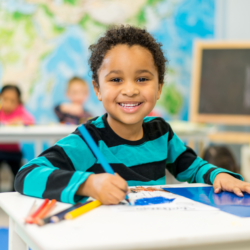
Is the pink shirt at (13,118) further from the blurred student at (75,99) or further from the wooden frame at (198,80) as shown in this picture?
the wooden frame at (198,80)

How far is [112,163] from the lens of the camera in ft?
2.91

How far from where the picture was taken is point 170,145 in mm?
1019

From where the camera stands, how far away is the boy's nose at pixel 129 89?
858mm

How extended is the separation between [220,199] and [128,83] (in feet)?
1.20

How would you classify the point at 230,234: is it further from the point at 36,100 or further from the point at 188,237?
the point at 36,100

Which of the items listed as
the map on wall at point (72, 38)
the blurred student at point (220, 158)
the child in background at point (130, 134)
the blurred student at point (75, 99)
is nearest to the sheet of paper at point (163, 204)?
the child in background at point (130, 134)

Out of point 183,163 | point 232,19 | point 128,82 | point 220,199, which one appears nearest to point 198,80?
point 232,19

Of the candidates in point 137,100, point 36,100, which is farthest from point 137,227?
point 36,100

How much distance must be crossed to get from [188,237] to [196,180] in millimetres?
549

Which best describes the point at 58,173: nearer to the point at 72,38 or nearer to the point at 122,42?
the point at 122,42

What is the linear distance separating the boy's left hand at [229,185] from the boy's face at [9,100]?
273 cm

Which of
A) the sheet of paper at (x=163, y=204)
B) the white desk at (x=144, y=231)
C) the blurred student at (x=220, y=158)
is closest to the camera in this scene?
the white desk at (x=144, y=231)

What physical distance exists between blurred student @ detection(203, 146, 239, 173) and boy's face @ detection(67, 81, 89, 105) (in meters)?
1.50

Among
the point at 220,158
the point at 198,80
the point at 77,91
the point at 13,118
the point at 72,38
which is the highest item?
the point at 72,38
